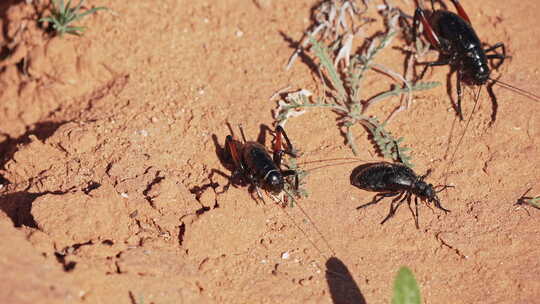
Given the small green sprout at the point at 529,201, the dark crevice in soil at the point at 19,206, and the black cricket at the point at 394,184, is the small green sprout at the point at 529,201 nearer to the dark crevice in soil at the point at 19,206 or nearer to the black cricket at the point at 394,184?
the black cricket at the point at 394,184

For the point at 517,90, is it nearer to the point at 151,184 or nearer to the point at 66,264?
the point at 151,184

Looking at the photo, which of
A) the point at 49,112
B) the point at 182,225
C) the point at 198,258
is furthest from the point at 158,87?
the point at 198,258

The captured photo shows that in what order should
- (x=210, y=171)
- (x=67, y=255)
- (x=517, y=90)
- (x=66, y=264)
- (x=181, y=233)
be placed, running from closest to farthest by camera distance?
(x=66, y=264), (x=67, y=255), (x=181, y=233), (x=210, y=171), (x=517, y=90)

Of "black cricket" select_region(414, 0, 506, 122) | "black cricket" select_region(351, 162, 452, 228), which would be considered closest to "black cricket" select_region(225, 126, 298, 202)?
"black cricket" select_region(351, 162, 452, 228)

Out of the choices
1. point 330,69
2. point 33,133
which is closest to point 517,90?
point 330,69

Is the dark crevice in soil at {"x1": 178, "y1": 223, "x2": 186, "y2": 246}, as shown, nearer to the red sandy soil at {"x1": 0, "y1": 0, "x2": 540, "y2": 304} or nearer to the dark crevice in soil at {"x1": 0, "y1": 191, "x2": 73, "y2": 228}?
the red sandy soil at {"x1": 0, "y1": 0, "x2": 540, "y2": 304}

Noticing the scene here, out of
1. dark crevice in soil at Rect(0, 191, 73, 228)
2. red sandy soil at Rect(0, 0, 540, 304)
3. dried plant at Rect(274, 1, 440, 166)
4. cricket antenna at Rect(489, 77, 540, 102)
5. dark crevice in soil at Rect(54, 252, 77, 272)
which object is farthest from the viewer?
cricket antenna at Rect(489, 77, 540, 102)

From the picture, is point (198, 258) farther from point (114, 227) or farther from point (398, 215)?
point (398, 215)
